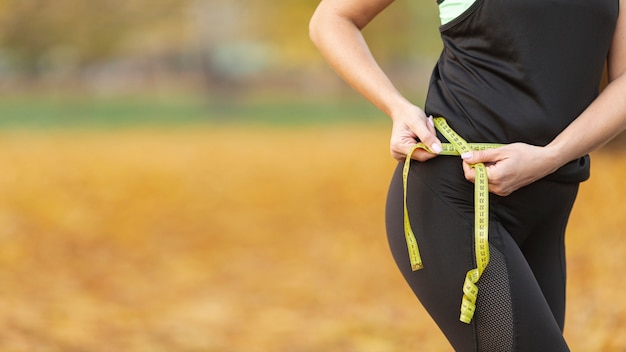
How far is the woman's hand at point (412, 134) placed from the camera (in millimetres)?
1930

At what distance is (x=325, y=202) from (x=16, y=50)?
22.0 metres

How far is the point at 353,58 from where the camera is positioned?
2.18m

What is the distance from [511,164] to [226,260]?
18.0ft

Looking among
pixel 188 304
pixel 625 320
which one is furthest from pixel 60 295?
pixel 625 320

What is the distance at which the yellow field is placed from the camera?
4.90 meters

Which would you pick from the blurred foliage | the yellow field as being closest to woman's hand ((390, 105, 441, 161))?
the yellow field

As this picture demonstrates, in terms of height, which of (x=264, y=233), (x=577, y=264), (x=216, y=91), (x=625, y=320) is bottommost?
(x=625, y=320)

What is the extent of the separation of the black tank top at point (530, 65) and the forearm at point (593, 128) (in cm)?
4

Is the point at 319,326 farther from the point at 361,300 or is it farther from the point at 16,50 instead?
the point at 16,50

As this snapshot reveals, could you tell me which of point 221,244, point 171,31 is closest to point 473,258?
point 221,244

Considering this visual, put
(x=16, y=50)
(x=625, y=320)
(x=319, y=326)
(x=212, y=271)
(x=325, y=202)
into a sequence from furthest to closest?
1. (x=16, y=50)
2. (x=325, y=202)
3. (x=212, y=271)
4. (x=319, y=326)
5. (x=625, y=320)

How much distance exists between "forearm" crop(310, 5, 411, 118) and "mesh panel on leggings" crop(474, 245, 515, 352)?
453 mm

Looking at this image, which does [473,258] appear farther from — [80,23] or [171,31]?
[171,31]

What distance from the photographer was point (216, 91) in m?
36.0
